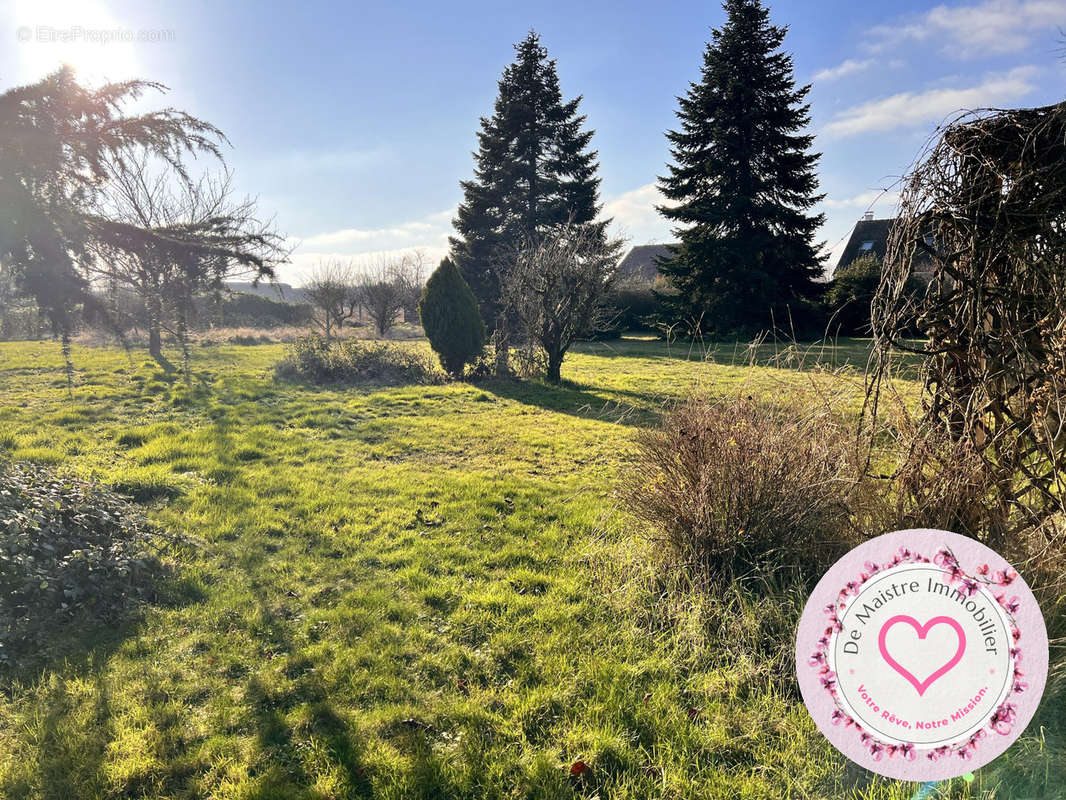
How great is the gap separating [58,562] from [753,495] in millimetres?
4289

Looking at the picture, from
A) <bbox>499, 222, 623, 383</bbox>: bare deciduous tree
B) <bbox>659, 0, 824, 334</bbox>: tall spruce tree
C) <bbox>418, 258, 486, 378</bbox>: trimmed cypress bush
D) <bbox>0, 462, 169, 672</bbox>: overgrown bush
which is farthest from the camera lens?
<bbox>659, 0, 824, 334</bbox>: tall spruce tree

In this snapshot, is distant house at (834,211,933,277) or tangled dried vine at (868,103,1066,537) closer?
tangled dried vine at (868,103,1066,537)

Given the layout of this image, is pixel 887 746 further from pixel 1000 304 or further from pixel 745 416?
pixel 745 416

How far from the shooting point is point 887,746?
140 centimetres

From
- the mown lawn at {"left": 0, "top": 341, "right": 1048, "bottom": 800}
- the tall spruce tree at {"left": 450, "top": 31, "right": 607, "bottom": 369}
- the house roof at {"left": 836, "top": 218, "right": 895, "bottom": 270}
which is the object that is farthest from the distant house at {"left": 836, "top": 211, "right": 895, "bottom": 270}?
the mown lawn at {"left": 0, "top": 341, "right": 1048, "bottom": 800}

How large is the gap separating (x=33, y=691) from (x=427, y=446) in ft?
16.0

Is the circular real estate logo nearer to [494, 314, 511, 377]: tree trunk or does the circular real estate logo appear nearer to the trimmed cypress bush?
[494, 314, 511, 377]: tree trunk

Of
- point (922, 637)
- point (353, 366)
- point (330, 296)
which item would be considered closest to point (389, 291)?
point (330, 296)

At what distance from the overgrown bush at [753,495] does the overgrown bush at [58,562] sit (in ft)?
11.5

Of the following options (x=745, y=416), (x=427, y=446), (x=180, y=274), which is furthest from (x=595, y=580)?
(x=180, y=274)

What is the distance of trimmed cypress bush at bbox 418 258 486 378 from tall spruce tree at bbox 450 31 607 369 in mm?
10922

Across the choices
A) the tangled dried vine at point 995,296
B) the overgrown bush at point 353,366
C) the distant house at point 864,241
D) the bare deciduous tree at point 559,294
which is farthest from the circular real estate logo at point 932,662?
the distant house at point 864,241

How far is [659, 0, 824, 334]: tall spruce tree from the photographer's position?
18.4m

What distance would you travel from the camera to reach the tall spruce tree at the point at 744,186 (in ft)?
60.5
